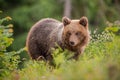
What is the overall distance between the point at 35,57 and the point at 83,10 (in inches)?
525

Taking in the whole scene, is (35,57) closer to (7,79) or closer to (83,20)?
(83,20)

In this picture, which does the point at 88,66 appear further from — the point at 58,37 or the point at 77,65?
the point at 58,37

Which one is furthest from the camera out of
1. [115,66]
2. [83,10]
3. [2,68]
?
[83,10]

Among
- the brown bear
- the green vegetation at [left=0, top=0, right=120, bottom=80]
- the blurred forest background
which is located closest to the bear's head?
the brown bear

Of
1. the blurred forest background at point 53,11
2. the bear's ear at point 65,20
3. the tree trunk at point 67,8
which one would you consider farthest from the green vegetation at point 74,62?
the blurred forest background at point 53,11

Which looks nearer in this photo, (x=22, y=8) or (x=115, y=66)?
(x=115, y=66)

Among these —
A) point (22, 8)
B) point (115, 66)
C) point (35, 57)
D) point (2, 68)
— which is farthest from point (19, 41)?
point (115, 66)

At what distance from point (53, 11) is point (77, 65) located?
18181mm

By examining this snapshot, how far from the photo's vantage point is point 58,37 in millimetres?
10664

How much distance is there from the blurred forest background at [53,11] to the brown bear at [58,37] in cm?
1146

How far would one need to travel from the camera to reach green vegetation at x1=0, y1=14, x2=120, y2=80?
21.7 feet

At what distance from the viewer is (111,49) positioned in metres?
9.09

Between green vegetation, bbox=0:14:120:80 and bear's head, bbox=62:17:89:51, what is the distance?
0.20 meters

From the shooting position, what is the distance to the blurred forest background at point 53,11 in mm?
23672
